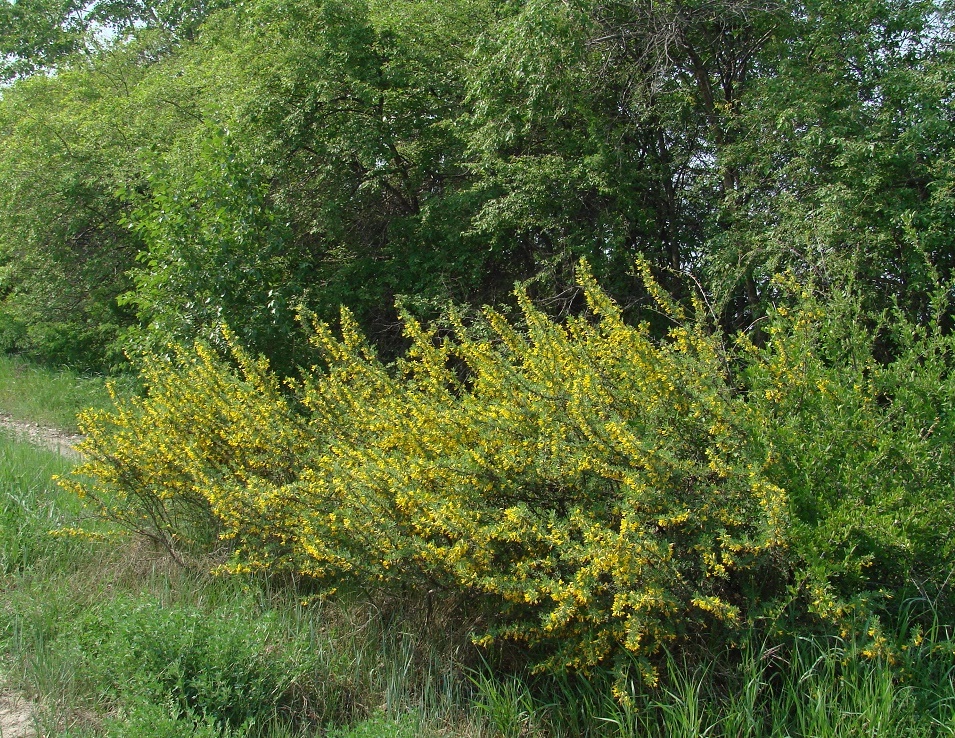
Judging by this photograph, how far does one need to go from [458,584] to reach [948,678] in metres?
2.03

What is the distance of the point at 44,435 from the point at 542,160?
6.10 meters

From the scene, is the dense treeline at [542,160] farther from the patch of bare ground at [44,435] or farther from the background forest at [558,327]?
the patch of bare ground at [44,435]

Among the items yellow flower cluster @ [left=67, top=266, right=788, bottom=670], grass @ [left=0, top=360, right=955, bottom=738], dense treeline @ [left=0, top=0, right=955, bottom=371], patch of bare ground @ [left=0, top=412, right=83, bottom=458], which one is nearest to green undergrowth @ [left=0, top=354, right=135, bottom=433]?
patch of bare ground @ [left=0, top=412, right=83, bottom=458]

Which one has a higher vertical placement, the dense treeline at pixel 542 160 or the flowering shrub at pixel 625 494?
the dense treeline at pixel 542 160

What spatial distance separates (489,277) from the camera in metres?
10.2

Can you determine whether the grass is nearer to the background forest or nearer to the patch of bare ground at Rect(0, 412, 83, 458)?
the background forest

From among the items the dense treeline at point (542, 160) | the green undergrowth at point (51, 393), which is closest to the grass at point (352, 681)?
the dense treeline at point (542, 160)

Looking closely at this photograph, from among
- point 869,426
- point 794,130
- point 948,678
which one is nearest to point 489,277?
point 794,130

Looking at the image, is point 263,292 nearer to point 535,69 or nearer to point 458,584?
point 535,69

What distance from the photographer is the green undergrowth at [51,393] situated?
11.3m

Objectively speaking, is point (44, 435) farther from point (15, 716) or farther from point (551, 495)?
point (551, 495)

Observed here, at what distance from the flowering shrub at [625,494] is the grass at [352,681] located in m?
0.19

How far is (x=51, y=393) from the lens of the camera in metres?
12.6

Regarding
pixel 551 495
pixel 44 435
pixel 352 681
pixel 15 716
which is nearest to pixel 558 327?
pixel 551 495
